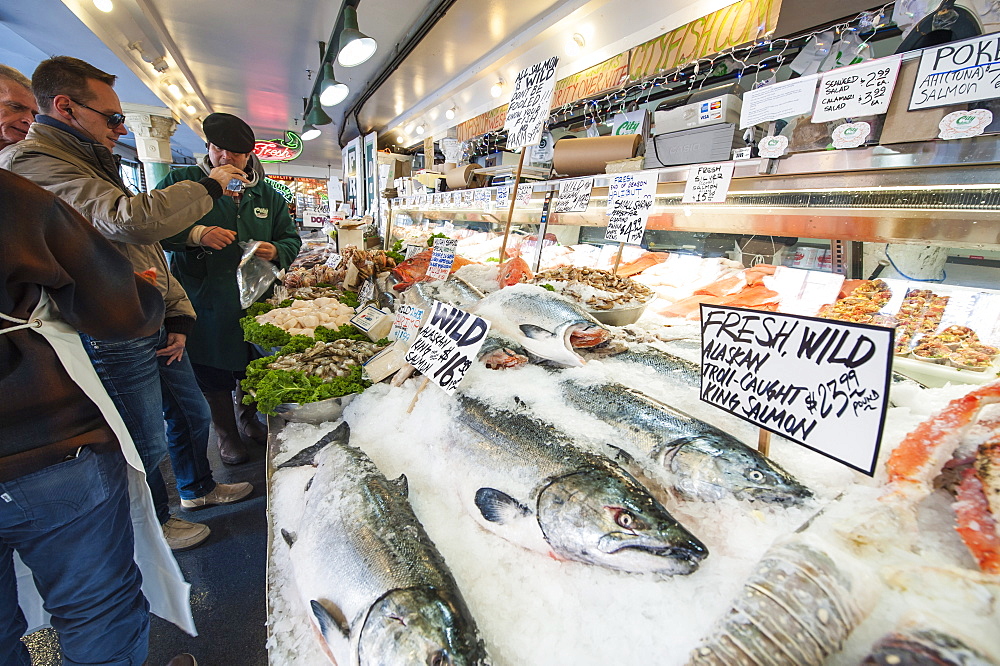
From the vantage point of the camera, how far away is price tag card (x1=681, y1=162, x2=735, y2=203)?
1949 millimetres

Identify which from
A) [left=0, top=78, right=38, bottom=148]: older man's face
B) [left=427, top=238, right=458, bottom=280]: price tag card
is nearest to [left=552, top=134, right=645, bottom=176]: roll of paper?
[left=427, top=238, right=458, bottom=280]: price tag card

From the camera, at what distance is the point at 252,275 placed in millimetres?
3453

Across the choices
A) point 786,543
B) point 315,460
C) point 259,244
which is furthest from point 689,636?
point 259,244

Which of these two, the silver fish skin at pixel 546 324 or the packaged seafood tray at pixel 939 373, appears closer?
the packaged seafood tray at pixel 939 373

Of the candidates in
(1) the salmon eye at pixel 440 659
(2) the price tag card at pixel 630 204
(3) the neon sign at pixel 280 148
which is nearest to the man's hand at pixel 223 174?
(2) the price tag card at pixel 630 204

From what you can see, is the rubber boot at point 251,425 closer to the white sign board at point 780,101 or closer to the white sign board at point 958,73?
the white sign board at point 780,101

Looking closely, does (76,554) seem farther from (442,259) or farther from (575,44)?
(575,44)

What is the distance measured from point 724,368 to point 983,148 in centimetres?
105

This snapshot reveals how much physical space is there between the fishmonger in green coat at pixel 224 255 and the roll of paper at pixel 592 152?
7.86 feet

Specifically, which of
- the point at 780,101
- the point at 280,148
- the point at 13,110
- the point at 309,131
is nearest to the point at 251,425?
the point at 13,110

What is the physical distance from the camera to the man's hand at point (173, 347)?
2500 millimetres

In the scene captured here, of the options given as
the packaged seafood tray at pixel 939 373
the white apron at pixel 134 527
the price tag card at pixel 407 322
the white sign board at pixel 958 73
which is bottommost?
the white apron at pixel 134 527

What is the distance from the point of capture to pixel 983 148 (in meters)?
1.23

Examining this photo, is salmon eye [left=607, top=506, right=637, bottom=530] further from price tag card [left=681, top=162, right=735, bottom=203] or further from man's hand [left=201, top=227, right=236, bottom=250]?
man's hand [left=201, top=227, right=236, bottom=250]
